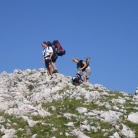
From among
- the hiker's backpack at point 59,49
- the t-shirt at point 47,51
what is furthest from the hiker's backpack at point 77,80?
the t-shirt at point 47,51

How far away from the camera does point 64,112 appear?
21.7 m

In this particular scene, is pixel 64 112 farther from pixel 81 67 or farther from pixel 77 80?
pixel 81 67

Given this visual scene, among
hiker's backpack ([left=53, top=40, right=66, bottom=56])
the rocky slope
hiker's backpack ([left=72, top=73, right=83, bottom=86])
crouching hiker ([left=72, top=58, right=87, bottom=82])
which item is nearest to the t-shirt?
hiker's backpack ([left=53, top=40, right=66, bottom=56])

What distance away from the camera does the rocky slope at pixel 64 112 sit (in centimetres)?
1803

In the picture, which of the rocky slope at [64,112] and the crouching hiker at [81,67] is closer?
the rocky slope at [64,112]

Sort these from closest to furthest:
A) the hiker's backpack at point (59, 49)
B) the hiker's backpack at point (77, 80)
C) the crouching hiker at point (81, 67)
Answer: the hiker's backpack at point (77, 80), the crouching hiker at point (81, 67), the hiker's backpack at point (59, 49)

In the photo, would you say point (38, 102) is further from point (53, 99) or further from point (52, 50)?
point (52, 50)

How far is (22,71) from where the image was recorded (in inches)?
A: 1464

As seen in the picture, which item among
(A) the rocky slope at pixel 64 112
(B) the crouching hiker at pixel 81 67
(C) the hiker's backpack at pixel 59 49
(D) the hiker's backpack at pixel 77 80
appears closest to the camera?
(A) the rocky slope at pixel 64 112

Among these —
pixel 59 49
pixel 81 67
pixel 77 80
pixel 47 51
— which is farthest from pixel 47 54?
pixel 77 80

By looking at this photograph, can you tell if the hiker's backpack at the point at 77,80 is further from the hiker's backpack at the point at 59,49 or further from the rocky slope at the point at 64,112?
the hiker's backpack at the point at 59,49

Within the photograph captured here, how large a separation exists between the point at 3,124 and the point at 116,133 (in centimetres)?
635

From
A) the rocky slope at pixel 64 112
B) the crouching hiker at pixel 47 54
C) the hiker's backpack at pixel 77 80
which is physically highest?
the crouching hiker at pixel 47 54

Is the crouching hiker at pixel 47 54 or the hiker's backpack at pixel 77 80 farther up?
the crouching hiker at pixel 47 54
